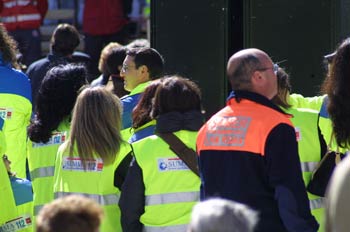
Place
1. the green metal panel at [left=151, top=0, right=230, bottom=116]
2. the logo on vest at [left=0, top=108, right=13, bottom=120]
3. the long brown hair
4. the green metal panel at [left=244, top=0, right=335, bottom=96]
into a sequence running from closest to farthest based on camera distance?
1. the long brown hair
2. the logo on vest at [left=0, top=108, right=13, bottom=120]
3. the green metal panel at [left=244, top=0, right=335, bottom=96]
4. the green metal panel at [left=151, top=0, right=230, bottom=116]

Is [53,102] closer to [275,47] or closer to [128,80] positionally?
[128,80]

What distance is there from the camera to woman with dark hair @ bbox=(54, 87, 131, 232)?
6.17 metres

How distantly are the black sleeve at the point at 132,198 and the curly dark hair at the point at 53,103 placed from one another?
995mm

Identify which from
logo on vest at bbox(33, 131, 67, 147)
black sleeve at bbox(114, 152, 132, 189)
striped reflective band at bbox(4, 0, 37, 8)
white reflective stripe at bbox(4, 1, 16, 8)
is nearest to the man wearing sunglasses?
black sleeve at bbox(114, 152, 132, 189)

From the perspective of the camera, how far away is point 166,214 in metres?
6.01

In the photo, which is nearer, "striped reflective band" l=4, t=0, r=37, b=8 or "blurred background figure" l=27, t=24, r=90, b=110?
"blurred background figure" l=27, t=24, r=90, b=110

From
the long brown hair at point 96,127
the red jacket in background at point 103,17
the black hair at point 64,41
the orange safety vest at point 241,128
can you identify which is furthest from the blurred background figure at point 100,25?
the orange safety vest at point 241,128

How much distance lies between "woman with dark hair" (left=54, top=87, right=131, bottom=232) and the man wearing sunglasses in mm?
854

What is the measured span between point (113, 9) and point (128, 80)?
6.06 meters

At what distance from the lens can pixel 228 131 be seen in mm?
5359

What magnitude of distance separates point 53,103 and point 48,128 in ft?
0.56

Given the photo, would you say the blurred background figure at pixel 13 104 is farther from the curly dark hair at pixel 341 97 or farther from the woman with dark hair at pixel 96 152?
the curly dark hair at pixel 341 97

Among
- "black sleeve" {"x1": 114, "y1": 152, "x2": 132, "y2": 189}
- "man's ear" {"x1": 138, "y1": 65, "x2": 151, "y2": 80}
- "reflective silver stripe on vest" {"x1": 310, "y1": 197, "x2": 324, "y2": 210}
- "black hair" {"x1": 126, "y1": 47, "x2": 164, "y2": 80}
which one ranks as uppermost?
"black hair" {"x1": 126, "y1": 47, "x2": 164, "y2": 80}

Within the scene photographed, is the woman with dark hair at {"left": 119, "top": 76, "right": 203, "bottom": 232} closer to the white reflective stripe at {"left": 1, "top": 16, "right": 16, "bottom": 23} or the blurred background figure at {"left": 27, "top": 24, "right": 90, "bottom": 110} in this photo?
the blurred background figure at {"left": 27, "top": 24, "right": 90, "bottom": 110}
